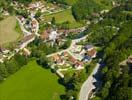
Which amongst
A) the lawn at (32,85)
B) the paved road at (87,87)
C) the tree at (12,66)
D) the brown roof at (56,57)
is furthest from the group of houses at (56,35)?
the paved road at (87,87)

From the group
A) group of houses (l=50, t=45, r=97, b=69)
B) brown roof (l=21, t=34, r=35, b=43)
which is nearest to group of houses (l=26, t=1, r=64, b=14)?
brown roof (l=21, t=34, r=35, b=43)

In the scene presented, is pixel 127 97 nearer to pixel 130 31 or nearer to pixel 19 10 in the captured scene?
pixel 130 31

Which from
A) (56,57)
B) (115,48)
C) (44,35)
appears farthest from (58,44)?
(115,48)

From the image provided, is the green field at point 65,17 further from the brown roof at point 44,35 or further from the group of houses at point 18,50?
the group of houses at point 18,50

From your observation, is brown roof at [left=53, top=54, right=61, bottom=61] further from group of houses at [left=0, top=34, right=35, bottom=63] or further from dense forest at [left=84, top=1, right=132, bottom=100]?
dense forest at [left=84, top=1, right=132, bottom=100]

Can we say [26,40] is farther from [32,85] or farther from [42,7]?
[42,7]
